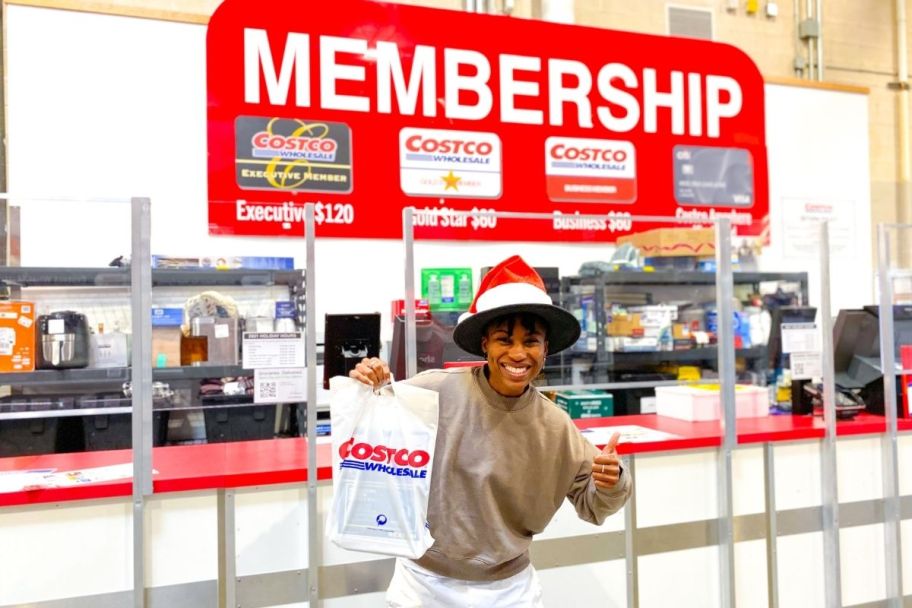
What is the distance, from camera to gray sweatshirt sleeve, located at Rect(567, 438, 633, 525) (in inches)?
65.5

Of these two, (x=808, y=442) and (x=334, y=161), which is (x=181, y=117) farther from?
(x=808, y=442)

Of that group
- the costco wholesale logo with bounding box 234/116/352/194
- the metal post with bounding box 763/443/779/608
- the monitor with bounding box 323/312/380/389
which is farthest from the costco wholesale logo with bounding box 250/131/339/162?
the metal post with bounding box 763/443/779/608

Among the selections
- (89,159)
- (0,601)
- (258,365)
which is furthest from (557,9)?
(0,601)

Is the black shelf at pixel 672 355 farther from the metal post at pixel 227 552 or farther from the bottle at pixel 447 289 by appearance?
the metal post at pixel 227 552

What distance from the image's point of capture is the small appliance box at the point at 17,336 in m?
2.36

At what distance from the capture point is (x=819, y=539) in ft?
10.2

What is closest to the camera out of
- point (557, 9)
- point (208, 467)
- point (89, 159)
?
point (208, 467)

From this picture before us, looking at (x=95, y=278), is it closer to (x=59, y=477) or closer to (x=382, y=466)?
(x=59, y=477)

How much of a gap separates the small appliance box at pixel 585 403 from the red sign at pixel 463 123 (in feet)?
4.77

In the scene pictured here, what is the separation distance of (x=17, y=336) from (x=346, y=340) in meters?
1.07

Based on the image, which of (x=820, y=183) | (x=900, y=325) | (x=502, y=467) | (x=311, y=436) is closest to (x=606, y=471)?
(x=502, y=467)

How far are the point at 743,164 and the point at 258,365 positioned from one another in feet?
16.1

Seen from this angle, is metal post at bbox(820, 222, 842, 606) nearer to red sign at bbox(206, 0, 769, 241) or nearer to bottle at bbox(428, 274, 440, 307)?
bottle at bbox(428, 274, 440, 307)

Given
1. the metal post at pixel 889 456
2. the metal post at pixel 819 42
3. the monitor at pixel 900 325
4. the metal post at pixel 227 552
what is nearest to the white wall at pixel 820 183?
the metal post at pixel 819 42
